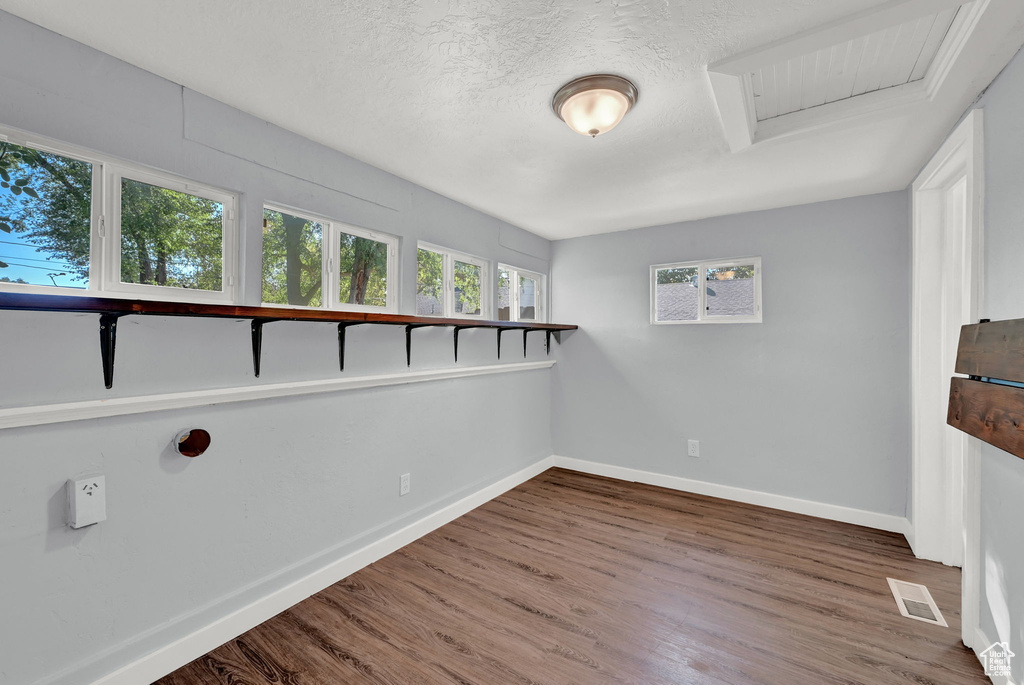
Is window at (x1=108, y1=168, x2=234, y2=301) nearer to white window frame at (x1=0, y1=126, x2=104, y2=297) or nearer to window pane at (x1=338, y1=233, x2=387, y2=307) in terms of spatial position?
white window frame at (x1=0, y1=126, x2=104, y2=297)

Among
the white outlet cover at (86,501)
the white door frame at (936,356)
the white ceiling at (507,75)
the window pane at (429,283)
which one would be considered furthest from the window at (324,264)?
the white door frame at (936,356)

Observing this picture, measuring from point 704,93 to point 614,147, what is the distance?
0.54m

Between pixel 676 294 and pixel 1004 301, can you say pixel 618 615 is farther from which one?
pixel 676 294

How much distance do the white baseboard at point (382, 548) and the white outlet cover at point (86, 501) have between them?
1.63 feet

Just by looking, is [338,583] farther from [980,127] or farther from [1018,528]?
[980,127]

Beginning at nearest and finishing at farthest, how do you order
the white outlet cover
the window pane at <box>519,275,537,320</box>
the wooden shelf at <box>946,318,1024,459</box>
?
1. the wooden shelf at <box>946,318,1024,459</box>
2. the white outlet cover
3. the window pane at <box>519,275,537,320</box>

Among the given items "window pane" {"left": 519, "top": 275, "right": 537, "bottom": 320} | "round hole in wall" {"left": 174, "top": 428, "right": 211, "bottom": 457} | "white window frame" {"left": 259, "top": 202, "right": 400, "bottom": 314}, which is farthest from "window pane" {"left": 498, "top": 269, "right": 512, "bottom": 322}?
"round hole in wall" {"left": 174, "top": 428, "right": 211, "bottom": 457}

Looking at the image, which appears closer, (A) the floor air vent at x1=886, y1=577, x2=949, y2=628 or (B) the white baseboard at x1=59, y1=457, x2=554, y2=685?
(B) the white baseboard at x1=59, y1=457, x2=554, y2=685

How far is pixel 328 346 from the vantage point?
87.4 inches

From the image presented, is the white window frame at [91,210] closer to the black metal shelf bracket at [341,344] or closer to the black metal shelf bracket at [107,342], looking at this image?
the black metal shelf bracket at [107,342]

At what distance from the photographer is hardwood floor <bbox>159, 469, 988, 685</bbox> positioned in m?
1.65

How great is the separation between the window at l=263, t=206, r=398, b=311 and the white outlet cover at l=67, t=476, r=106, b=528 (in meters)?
0.92

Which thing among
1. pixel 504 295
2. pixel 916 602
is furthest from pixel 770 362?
pixel 504 295

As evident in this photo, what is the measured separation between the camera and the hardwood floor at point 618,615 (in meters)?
1.65
